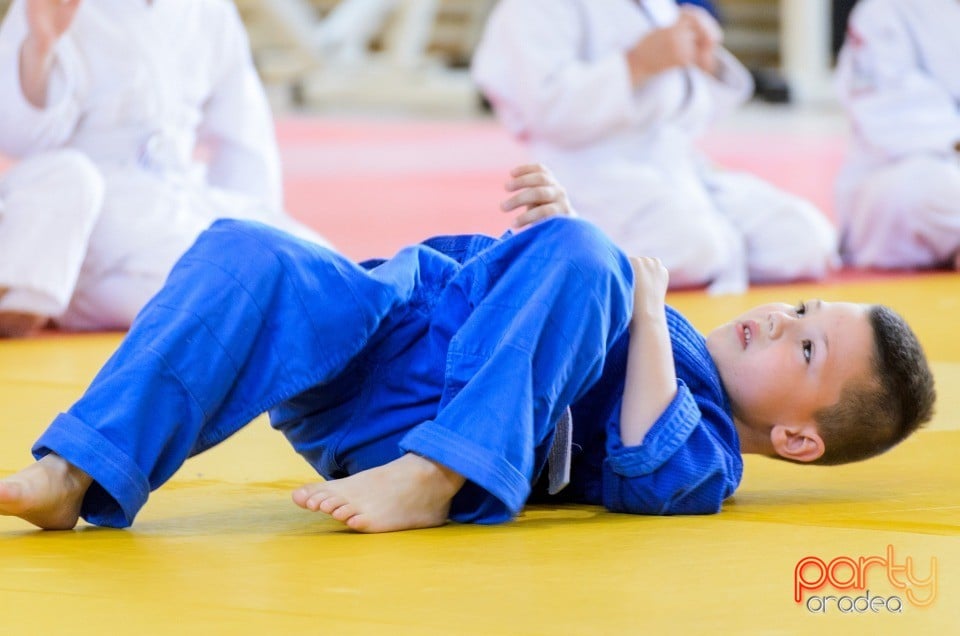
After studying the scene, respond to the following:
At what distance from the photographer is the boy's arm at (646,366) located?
1593mm

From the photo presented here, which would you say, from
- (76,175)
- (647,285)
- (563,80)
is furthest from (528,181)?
(563,80)

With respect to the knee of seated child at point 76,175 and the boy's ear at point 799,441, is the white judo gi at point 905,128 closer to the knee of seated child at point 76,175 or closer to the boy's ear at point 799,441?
the knee of seated child at point 76,175

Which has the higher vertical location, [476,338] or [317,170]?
[476,338]

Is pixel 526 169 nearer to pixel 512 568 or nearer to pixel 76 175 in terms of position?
pixel 512 568

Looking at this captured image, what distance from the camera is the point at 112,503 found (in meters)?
1.50

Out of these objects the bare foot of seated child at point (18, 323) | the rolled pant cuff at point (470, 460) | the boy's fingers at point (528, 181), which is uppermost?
the boy's fingers at point (528, 181)

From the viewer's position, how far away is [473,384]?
1.49 meters

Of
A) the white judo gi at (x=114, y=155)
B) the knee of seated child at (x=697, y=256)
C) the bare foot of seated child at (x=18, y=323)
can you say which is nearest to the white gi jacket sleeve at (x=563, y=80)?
the knee of seated child at (x=697, y=256)

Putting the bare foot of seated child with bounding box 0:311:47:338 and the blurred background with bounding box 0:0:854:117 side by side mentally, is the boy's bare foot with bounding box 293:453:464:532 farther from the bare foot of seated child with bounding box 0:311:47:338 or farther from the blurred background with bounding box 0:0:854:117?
the blurred background with bounding box 0:0:854:117

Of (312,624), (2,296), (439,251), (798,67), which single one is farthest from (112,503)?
(798,67)

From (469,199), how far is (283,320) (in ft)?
12.3

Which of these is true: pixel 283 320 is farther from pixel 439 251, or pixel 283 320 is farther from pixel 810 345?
pixel 810 345

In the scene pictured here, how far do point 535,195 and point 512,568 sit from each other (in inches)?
21.7

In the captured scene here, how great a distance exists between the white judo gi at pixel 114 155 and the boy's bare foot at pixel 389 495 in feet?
5.16
